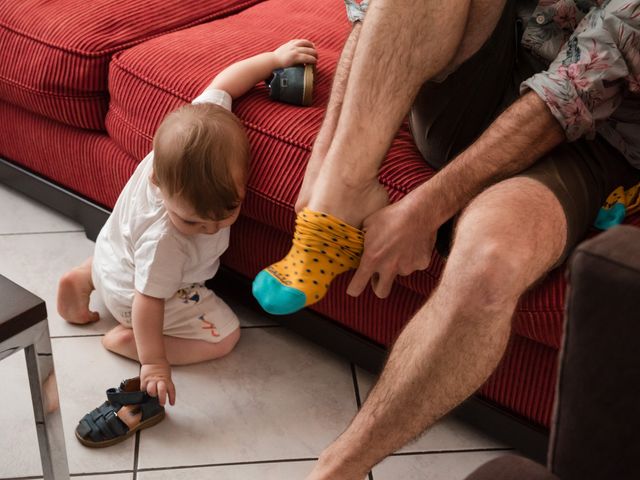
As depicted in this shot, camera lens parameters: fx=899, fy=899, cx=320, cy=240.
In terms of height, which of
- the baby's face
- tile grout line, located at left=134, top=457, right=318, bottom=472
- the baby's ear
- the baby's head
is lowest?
tile grout line, located at left=134, top=457, right=318, bottom=472

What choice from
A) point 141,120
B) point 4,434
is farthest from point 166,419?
point 141,120

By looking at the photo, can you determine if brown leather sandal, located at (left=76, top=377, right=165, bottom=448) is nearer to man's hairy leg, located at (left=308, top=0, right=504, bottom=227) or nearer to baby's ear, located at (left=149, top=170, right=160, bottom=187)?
baby's ear, located at (left=149, top=170, right=160, bottom=187)

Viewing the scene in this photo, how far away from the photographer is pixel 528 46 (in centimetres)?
150

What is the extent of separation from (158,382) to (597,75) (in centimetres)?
93

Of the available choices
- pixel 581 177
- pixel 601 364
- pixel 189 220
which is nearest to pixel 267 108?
pixel 189 220

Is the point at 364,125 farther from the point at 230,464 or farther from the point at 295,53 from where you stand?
the point at 230,464

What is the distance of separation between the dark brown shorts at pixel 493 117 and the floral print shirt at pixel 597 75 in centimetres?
5

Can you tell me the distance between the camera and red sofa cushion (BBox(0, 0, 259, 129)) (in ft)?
6.40

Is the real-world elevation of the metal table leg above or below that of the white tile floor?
above

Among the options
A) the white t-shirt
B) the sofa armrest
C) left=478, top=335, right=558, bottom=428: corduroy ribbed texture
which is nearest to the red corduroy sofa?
left=478, top=335, right=558, bottom=428: corduroy ribbed texture

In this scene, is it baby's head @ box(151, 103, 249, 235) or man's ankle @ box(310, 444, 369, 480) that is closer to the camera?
man's ankle @ box(310, 444, 369, 480)

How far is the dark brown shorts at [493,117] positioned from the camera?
1355 mm

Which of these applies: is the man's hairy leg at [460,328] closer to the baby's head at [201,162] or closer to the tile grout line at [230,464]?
the tile grout line at [230,464]

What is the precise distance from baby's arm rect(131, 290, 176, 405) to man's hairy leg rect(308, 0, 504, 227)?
0.45m
